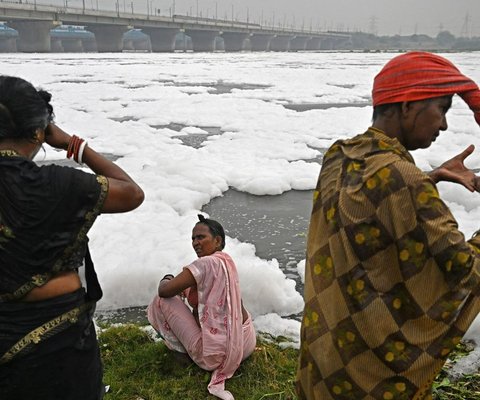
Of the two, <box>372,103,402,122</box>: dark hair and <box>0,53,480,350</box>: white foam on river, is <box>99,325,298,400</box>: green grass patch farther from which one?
<box>372,103,402,122</box>: dark hair

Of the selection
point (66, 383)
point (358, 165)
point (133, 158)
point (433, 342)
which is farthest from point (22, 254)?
point (133, 158)

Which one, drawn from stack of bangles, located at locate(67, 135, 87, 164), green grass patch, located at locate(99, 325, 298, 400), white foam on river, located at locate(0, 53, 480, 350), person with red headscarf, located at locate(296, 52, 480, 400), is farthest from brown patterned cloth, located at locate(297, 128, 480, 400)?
white foam on river, located at locate(0, 53, 480, 350)

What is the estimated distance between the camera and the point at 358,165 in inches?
51.2

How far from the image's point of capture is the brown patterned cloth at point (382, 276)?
122 centimetres

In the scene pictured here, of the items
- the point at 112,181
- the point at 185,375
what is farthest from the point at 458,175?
the point at 185,375

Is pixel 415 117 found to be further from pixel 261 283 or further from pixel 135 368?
pixel 261 283

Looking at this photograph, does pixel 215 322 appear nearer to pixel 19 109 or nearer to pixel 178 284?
pixel 178 284

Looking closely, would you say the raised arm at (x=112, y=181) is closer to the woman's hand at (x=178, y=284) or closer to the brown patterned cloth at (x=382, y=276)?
the brown patterned cloth at (x=382, y=276)

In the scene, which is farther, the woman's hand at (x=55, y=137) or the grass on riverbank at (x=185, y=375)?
the grass on riverbank at (x=185, y=375)

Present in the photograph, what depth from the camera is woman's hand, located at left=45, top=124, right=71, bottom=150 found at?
1652 millimetres

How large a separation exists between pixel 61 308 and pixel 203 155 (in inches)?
236

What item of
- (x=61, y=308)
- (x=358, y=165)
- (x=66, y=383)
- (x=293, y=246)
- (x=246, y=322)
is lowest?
(x=293, y=246)

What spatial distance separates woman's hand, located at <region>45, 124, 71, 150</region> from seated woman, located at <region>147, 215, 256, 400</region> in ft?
3.53

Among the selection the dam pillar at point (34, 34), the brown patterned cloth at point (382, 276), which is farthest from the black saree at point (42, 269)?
the dam pillar at point (34, 34)
